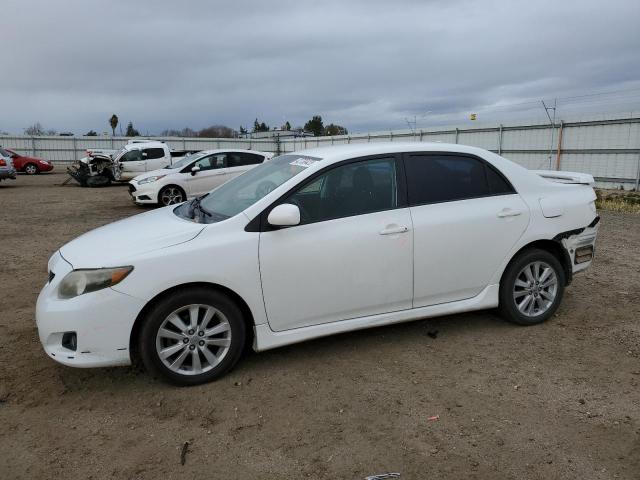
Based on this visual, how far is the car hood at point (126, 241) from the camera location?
11.2ft

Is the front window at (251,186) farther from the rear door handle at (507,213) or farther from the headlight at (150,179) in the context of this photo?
the headlight at (150,179)

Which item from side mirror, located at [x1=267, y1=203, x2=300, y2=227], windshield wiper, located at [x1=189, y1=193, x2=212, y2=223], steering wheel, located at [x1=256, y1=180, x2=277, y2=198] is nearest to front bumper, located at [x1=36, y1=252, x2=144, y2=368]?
windshield wiper, located at [x1=189, y1=193, x2=212, y2=223]

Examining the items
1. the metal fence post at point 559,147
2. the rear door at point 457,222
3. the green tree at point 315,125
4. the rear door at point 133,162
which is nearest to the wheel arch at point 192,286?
the rear door at point 457,222

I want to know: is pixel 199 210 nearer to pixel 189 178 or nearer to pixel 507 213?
pixel 507 213

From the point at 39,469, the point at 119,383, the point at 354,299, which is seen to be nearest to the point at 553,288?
the point at 354,299

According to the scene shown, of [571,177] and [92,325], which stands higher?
[571,177]

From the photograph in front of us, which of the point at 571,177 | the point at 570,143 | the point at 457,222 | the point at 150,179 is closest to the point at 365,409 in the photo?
the point at 457,222

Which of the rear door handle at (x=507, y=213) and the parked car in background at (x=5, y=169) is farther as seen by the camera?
the parked car in background at (x=5, y=169)

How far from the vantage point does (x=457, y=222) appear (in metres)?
4.14

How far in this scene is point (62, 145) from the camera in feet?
127

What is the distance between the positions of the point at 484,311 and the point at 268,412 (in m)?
2.63

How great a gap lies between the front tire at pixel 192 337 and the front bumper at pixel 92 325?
0.13 m

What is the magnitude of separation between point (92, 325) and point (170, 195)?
35.6ft

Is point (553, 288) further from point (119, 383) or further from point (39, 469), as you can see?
point (39, 469)
